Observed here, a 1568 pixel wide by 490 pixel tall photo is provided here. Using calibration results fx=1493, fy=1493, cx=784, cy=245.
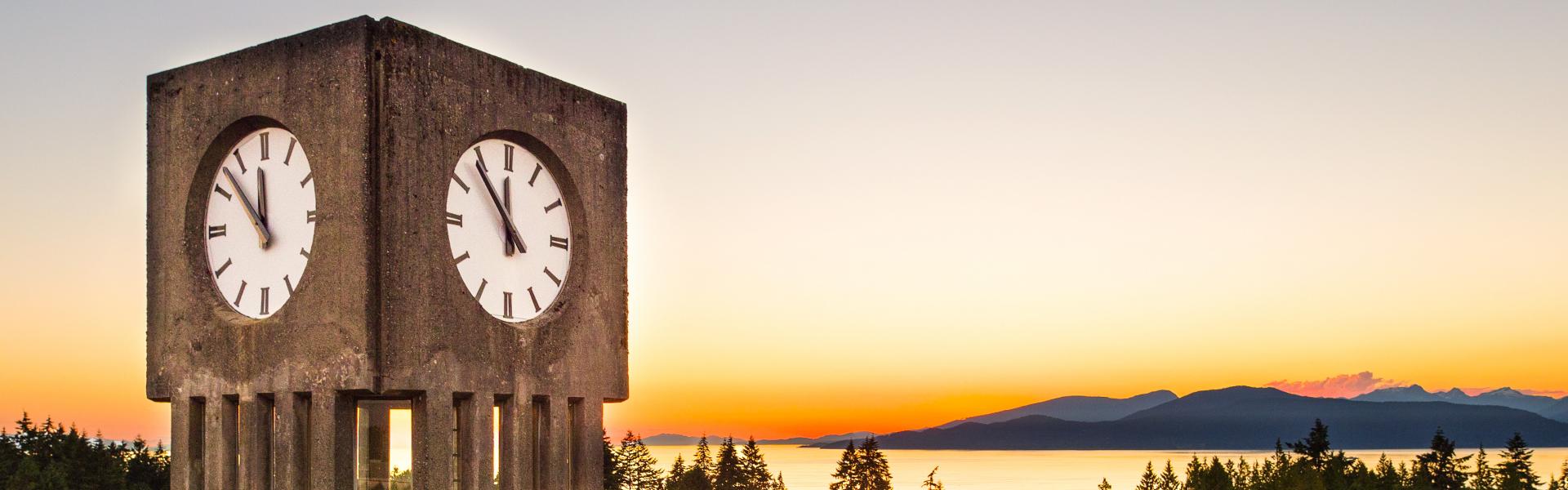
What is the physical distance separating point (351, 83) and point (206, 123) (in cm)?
131

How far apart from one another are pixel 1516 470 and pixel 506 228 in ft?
110

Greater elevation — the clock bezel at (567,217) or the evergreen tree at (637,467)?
the clock bezel at (567,217)

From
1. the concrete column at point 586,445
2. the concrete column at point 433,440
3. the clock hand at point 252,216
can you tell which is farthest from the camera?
the concrete column at point 586,445

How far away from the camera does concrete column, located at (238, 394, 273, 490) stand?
8320 millimetres

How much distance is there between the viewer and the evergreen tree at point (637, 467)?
53.9 metres

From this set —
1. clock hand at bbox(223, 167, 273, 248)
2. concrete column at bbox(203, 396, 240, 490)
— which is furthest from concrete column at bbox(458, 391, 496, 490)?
clock hand at bbox(223, 167, 273, 248)

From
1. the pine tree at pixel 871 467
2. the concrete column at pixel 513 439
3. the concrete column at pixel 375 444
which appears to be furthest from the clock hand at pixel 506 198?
the pine tree at pixel 871 467

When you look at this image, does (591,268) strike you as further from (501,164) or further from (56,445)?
(56,445)

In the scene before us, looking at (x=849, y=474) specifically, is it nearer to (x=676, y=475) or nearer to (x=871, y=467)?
(x=871, y=467)

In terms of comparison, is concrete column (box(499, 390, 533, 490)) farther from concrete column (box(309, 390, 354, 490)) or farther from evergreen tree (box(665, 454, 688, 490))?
evergreen tree (box(665, 454, 688, 490))

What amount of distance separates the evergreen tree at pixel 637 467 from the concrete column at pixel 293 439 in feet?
146

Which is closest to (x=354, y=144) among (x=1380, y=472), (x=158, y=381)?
(x=158, y=381)

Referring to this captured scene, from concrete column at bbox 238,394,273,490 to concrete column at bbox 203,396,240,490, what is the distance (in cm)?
13

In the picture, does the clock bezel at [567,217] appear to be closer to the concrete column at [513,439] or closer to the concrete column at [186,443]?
the concrete column at [513,439]
